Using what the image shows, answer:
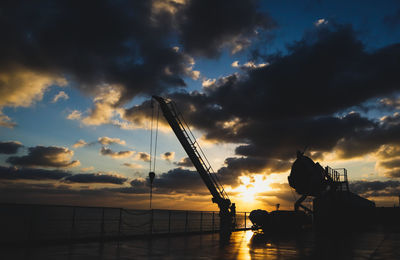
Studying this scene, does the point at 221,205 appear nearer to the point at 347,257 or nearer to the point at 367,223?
the point at 347,257

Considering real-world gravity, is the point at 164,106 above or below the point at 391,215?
above

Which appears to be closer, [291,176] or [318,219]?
[291,176]

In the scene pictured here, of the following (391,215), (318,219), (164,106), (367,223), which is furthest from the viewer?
(391,215)

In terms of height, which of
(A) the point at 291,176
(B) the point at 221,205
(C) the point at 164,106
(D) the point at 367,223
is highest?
(C) the point at 164,106

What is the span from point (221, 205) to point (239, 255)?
20.7 m

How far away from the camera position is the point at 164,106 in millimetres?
32188

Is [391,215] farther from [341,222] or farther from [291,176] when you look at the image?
[291,176]

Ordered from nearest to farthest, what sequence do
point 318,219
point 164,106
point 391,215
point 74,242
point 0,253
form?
1. point 0,253
2. point 74,242
3. point 164,106
4. point 318,219
5. point 391,215

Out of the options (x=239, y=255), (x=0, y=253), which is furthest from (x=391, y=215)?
(x=0, y=253)

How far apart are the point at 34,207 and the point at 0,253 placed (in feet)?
10.5

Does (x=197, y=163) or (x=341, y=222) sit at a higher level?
(x=197, y=163)

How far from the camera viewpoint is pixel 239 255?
13.3 m

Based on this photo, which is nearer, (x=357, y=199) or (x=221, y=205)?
(x=221, y=205)

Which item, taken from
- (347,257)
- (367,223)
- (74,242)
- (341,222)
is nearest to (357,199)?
(367,223)
